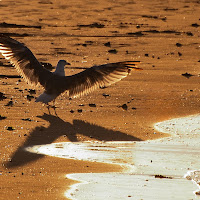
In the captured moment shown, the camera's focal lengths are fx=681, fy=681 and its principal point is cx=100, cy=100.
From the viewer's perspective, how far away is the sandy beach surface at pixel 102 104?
7902 mm

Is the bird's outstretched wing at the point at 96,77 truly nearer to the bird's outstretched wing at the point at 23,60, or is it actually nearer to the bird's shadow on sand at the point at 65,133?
the bird's outstretched wing at the point at 23,60

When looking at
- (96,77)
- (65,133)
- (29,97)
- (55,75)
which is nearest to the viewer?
(65,133)

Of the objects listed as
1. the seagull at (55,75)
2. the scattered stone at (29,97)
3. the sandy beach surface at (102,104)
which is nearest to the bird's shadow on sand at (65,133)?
the sandy beach surface at (102,104)

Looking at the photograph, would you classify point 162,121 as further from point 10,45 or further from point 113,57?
point 113,57

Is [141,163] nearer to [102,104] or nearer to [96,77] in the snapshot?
[96,77]

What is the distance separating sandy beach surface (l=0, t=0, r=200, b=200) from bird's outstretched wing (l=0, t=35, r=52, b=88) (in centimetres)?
58

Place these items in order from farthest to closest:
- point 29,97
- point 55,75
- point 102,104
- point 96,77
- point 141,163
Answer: point 29,97, point 102,104, point 55,75, point 96,77, point 141,163

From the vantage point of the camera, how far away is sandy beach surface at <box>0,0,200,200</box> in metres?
7.90

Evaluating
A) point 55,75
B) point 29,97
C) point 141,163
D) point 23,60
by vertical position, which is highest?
point 23,60

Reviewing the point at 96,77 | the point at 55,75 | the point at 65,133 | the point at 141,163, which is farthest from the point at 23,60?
the point at 141,163

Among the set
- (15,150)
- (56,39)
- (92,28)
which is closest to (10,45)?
(15,150)

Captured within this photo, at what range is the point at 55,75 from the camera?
11.6 meters

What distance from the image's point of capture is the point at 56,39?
19.6 metres

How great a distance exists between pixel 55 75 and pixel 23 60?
0.76 m
